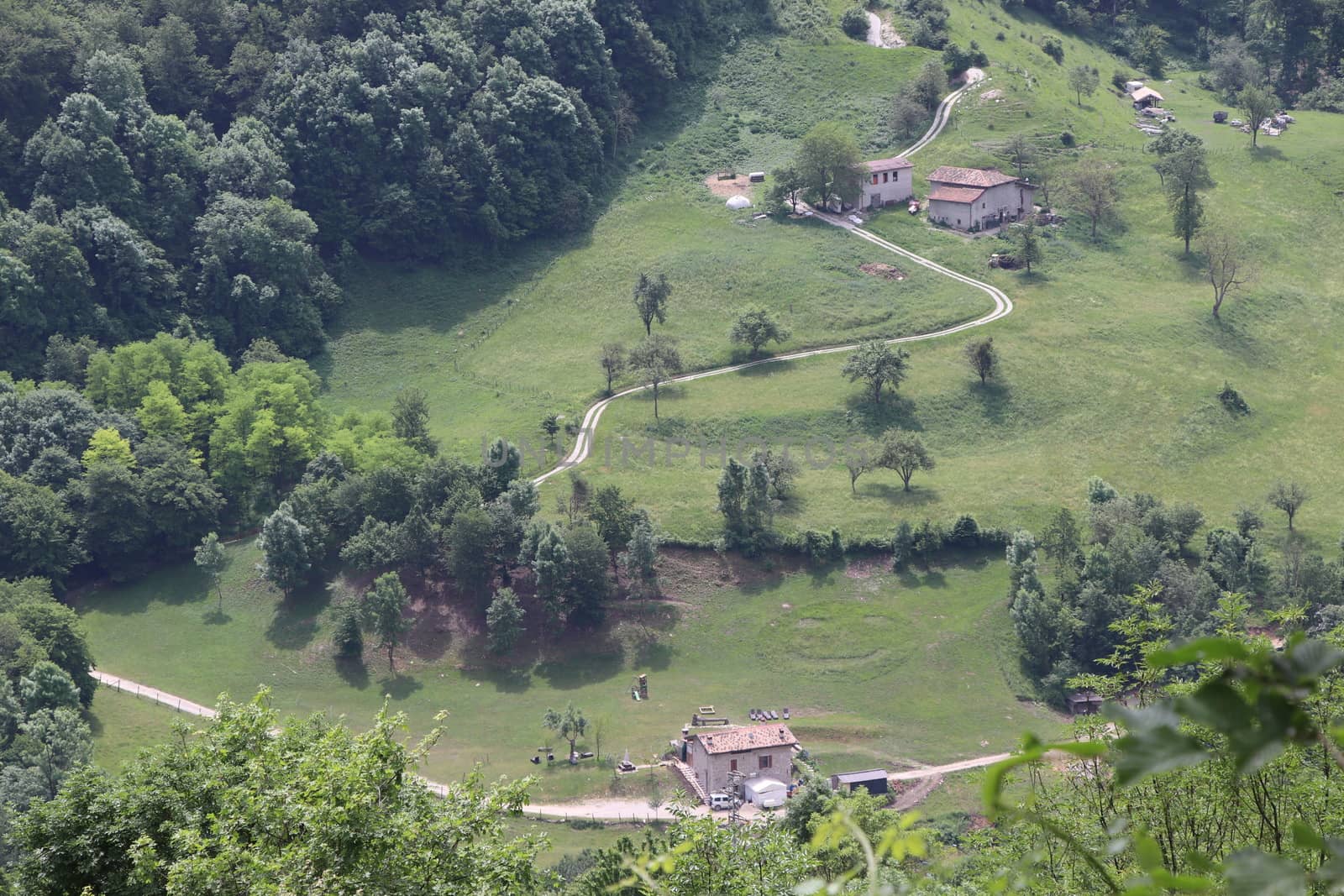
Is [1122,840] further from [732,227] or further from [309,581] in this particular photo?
[732,227]

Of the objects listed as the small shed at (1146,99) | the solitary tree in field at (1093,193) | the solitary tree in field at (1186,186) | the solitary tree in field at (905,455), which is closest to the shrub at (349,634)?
the solitary tree in field at (905,455)

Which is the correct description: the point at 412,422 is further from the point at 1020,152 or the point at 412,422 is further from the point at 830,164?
the point at 1020,152

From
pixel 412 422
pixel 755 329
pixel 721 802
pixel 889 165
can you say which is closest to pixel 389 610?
pixel 412 422

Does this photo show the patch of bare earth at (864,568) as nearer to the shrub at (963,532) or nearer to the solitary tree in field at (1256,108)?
the shrub at (963,532)

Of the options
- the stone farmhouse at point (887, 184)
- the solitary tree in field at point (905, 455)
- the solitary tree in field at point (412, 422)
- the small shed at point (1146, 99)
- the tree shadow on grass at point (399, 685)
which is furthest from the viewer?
the small shed at point (1146, 99)

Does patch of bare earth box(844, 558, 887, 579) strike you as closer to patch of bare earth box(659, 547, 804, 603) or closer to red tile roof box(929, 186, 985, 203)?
patch of bare earth box(659, 547, 804, 603)
